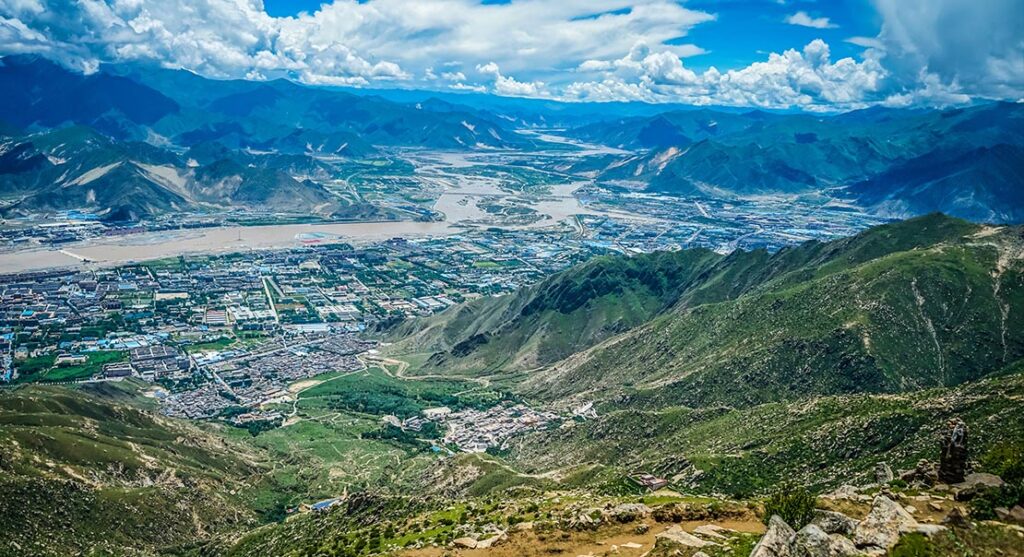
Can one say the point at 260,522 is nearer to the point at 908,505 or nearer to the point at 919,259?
the point at 908,505

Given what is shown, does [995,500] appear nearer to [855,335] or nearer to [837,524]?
[837,524]

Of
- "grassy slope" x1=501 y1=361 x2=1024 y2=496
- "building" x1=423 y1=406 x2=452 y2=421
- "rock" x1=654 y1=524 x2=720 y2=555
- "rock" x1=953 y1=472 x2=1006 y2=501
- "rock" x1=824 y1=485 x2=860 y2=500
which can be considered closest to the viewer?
"rock" x1=953 y1=472 x2=1006 y2=501

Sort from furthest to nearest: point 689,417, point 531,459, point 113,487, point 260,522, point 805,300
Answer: point 805,300 < point 531,459 < point 689,417 < point 260,522 < point 113,487

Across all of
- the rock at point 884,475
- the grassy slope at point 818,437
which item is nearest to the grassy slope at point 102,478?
the grassy slope at point 818,437

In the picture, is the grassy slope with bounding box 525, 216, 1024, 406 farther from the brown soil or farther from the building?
the brown soil

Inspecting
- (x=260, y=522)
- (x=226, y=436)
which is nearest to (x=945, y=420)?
(x=260, y=522)

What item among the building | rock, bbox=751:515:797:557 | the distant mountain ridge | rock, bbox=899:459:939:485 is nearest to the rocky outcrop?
rock, bbox=751:515:797:557

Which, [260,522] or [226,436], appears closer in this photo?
[260,522]
